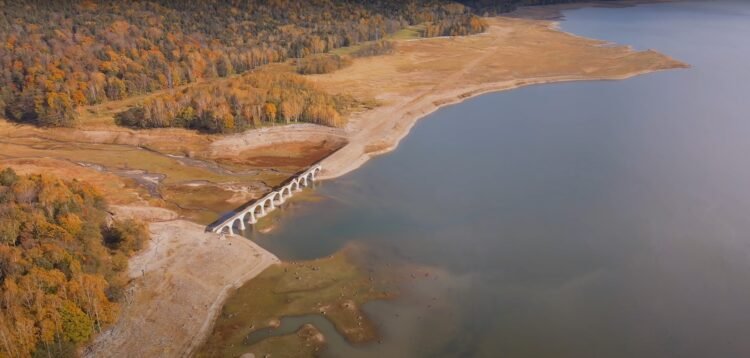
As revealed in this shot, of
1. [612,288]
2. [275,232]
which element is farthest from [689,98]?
[275,232]

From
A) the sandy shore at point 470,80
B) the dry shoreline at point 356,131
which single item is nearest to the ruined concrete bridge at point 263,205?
the dry shoreline at point 356,131

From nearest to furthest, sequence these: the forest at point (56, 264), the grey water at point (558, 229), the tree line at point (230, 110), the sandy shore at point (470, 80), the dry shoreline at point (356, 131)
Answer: the forest at point (56, 264)
the grey water at point (558, 229)
the dry shoreline at point (356, 131)
the sandy shore at point (470, 80)
the tree line at point (230, 110)

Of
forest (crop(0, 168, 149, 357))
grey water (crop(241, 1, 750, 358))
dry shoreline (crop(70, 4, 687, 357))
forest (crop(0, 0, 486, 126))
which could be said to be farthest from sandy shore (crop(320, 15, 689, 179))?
forest (crop(0, 168, 149, 357))

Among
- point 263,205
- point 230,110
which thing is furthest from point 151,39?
point 263,205

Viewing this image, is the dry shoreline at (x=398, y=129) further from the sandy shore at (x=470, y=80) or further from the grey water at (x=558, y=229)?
the grey water at (x=558, y=229)

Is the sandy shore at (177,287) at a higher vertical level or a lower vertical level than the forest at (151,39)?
lower

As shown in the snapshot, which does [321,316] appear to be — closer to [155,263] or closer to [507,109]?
[155,263]

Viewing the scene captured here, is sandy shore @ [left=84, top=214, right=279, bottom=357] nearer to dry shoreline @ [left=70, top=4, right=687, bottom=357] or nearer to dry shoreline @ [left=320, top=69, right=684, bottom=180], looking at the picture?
dry shoreline @ [left=70, top=4, right=687, bottom=357]
